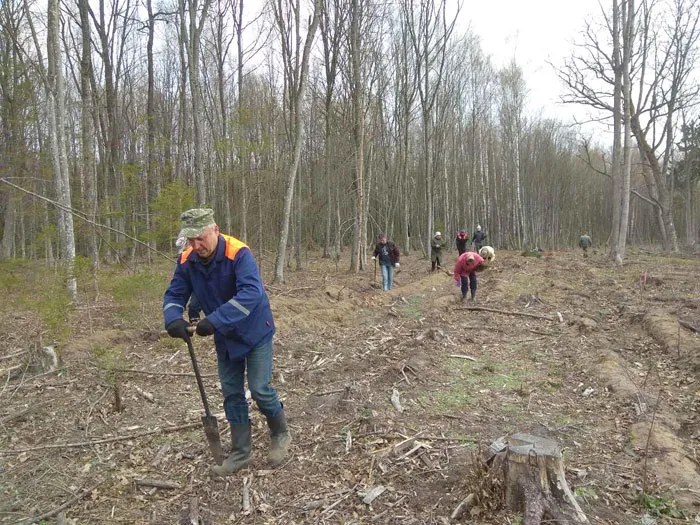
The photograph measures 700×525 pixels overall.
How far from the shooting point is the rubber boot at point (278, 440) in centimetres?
371

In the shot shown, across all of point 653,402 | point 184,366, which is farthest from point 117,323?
point 653,402

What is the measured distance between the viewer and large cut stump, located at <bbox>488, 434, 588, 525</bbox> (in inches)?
109

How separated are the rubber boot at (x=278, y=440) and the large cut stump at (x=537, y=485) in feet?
5.71

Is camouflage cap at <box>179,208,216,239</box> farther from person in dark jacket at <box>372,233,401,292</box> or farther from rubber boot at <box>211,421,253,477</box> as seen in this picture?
person in dark jacket at <box>372,233,401,292</box>

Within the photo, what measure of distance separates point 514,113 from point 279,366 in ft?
109

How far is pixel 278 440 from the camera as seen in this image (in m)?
3.76

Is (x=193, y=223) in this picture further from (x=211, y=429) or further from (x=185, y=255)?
(x=211, y=429)

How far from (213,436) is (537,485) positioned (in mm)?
2378

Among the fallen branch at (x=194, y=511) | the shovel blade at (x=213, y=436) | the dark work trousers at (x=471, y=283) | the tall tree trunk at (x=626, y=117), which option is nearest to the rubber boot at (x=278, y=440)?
the shovel blade at (x=213, y=436)

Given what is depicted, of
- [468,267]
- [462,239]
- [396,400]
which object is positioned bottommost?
[396,400]

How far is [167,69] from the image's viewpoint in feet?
96.5

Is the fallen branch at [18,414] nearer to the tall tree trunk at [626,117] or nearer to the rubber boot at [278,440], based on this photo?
the rubber boot at [278,440]

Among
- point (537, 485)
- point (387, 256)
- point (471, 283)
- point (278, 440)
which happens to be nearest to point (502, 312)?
point (471, 283)

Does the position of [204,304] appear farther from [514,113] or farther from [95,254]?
[514,113]
